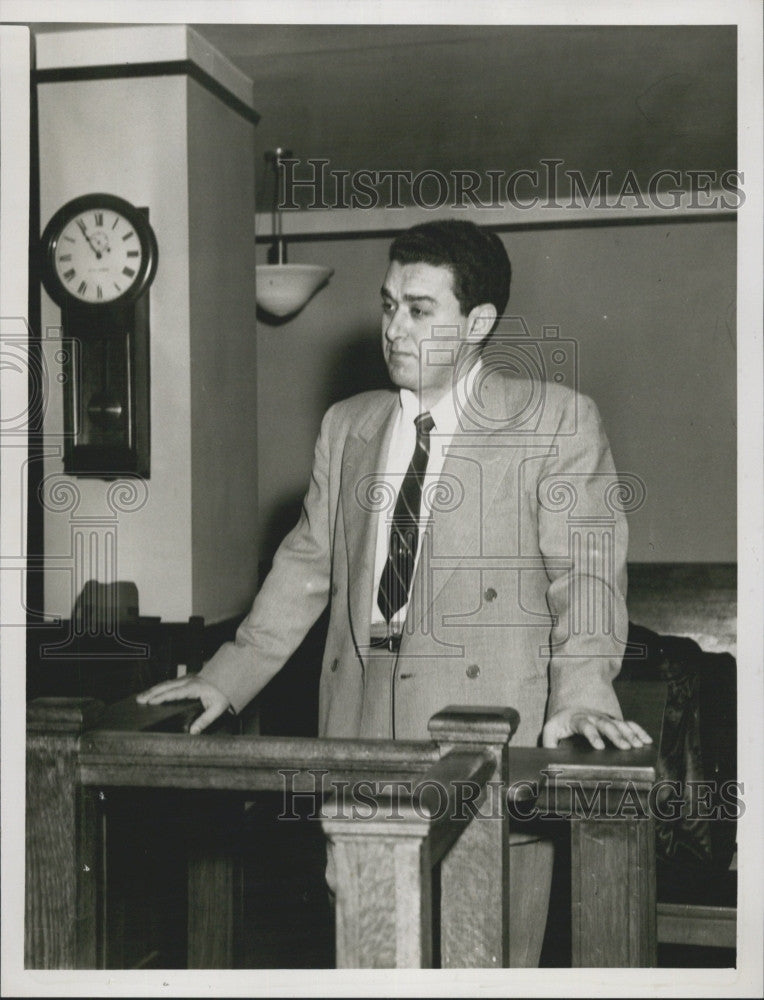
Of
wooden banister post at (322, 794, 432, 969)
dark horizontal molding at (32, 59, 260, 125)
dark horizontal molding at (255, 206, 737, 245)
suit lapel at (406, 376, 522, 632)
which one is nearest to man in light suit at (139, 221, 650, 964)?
suit lapel at (406, 376, 522, 632)

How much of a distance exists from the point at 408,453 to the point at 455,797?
0.99 meters

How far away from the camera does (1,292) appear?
156 centimetres

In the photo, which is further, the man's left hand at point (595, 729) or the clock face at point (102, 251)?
the clock face at point (102, 251)

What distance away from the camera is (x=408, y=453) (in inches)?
77.5

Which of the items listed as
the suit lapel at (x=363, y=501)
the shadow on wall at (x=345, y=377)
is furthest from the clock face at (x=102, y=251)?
the shadow on wall at (x=345, y=377)

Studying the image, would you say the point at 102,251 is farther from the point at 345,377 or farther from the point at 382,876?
the point at 345,377

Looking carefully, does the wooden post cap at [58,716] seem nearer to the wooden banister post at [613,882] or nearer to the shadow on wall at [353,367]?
the wooden banister post at [613,882]

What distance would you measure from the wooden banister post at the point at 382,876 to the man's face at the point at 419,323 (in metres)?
1.09

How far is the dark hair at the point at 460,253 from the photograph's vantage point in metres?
1.91

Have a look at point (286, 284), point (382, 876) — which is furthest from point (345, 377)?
point (382, 876)

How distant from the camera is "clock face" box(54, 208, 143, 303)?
3.10 m

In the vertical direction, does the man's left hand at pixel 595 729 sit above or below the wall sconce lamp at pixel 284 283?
below

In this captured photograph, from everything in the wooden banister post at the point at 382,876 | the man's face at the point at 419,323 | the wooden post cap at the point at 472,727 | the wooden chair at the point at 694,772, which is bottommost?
the wooden chair at the point at 694,772

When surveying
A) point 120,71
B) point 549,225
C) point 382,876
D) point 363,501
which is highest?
point 549,225
